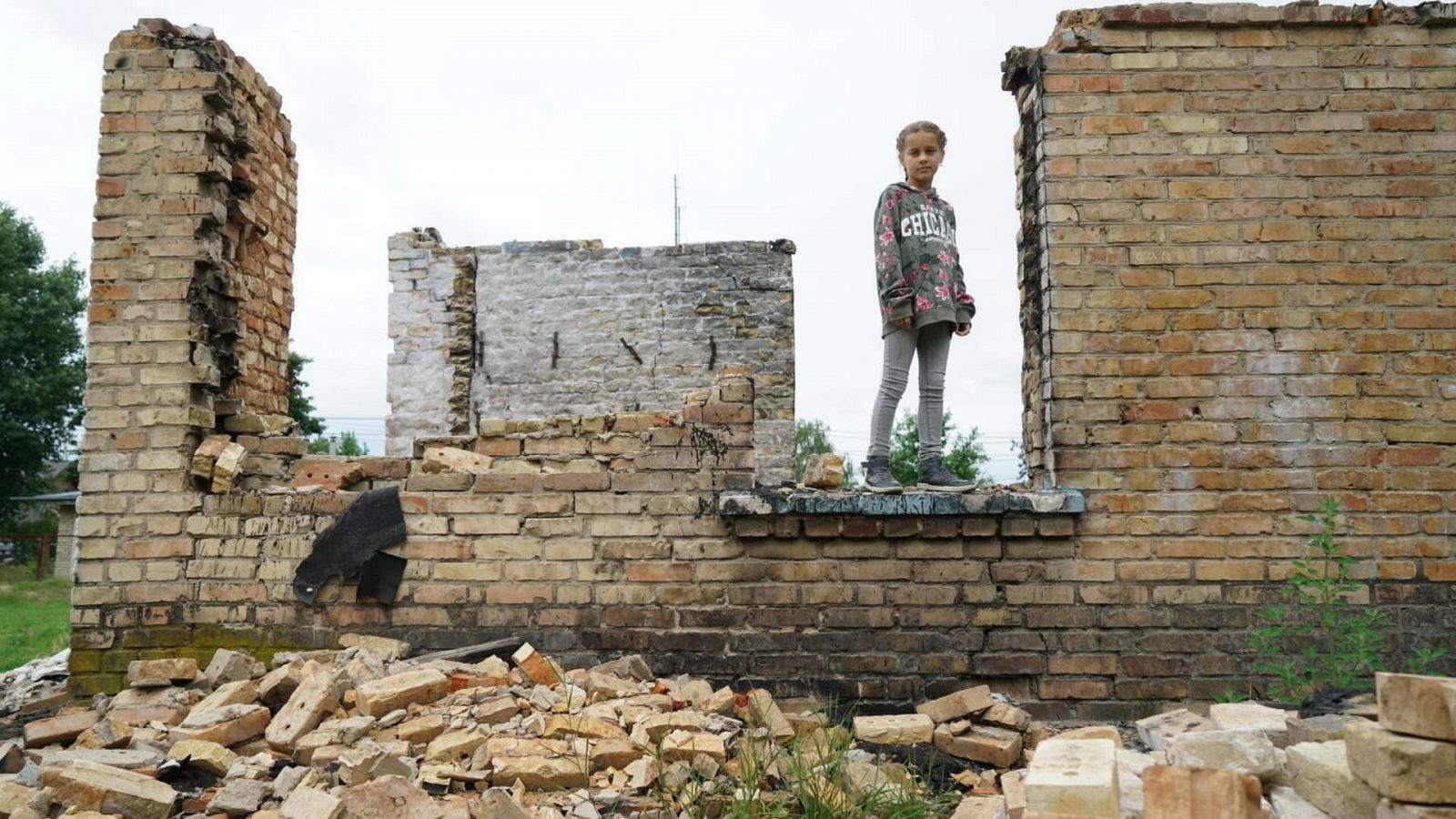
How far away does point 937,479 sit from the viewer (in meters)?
4.24

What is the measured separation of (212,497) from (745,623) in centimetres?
249

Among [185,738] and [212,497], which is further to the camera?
[212,497]

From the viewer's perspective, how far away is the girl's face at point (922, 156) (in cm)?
434

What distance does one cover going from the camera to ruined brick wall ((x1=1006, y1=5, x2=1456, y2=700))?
408 centimetres

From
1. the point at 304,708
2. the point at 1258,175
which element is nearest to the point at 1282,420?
the point at 1258,175

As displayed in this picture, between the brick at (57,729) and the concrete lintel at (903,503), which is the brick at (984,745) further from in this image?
the brick at (57,729)

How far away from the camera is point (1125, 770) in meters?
2.69

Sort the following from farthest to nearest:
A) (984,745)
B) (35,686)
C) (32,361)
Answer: (32,361)
(35,686)
(984,745)

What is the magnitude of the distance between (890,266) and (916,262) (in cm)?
12

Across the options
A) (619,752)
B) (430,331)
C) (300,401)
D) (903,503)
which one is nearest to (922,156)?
(903,503)

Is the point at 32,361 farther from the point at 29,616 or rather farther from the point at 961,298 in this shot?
the point at 961,298

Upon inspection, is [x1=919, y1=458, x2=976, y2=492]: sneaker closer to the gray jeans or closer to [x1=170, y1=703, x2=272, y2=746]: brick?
the gray jeans

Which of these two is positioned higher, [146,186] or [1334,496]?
[146,186]

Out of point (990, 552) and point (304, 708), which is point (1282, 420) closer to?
point (990, 552)
